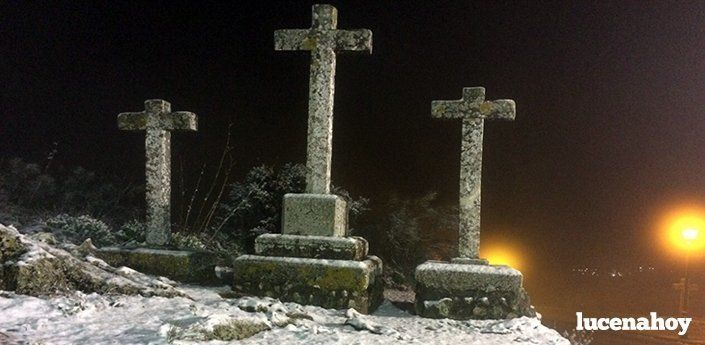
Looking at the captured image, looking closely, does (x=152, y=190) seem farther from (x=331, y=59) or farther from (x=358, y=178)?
(x=358, y=178)

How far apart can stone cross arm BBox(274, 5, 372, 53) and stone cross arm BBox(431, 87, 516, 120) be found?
1.17 meters

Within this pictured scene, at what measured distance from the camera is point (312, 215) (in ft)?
20.9

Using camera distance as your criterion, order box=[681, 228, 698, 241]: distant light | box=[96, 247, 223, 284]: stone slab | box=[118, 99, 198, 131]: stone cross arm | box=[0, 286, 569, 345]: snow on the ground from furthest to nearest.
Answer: box=[681, 228, 698, 241]: distant light
box=[118, 99, 198, 131]: stone cross arm
box=[96, 247, 223, 284]: stone slab
box=[0, 286, 569, 345]: snow on the ground

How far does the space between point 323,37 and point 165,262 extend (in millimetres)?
3400

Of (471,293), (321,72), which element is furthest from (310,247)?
(321,72)

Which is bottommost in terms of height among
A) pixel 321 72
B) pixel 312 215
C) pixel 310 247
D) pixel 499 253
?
pixel 499 253

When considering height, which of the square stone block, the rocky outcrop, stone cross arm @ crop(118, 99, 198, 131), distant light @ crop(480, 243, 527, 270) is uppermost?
stone cross arm @ crop(118, 99, 198, 131)

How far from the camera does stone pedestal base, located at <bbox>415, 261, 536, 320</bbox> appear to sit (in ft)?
19.0

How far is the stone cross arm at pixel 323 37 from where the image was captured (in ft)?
21.6

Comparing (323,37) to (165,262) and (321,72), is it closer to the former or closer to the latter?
(321,72)

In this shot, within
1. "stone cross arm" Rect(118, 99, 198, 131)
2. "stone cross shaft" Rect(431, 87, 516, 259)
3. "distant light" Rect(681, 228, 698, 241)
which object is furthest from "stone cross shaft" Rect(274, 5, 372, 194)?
"distant light" Rect(681, 228, 698, 241)

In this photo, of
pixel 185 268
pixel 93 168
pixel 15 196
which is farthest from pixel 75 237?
pixel 93 168

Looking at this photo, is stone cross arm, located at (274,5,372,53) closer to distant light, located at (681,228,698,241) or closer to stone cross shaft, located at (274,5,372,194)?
stone cross shaft, located at (274,5,372,194)

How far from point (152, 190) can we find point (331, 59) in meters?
2.95
